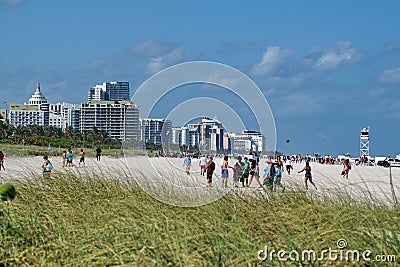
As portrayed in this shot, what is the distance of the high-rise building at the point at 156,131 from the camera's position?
11.7 meters

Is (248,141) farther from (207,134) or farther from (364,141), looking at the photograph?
(364,141)

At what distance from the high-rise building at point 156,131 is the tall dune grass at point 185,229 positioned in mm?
2269

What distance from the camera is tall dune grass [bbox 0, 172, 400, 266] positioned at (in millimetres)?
6098

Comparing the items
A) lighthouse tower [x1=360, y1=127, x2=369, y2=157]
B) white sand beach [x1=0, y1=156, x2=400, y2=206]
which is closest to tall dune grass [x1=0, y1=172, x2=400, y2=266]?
white sand beach [x1=0, y1=156, x2=400, y2=206]

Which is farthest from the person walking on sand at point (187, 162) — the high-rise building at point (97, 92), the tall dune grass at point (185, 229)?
the high-rise building at point (97, 92)

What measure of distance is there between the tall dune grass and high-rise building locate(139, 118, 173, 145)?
2.27m

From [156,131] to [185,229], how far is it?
5395 mm

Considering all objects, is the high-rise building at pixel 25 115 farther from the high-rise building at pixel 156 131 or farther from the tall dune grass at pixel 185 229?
the tall dune grass at pixel 185 229

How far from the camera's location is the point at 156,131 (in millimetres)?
12047

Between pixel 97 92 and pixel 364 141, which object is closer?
pixel 364 141

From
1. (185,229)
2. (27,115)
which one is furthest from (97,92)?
(185,229)

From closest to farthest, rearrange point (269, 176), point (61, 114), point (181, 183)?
1. point (181, 183)
2. point (269, 176)
3. point (61, 114)

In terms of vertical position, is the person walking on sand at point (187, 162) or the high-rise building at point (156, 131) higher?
the high-rise building at point (156, 131)

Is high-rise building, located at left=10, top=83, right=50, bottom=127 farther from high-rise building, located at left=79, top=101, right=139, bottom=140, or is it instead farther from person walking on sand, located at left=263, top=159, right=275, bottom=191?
person walking on sand, located at left=263, top=159, right=275, bottom=191
